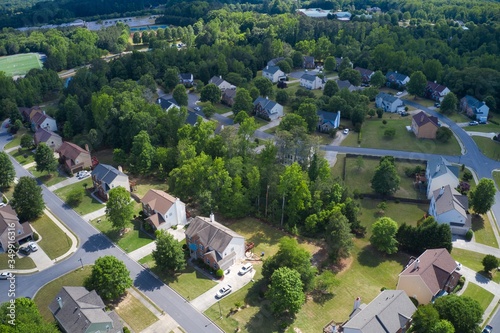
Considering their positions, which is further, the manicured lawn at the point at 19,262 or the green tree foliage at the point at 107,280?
the manicured lawn at the point at 19,262

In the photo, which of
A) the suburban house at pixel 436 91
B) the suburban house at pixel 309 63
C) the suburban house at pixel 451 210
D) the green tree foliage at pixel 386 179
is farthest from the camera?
Result: the suburban house at pixel 309 63

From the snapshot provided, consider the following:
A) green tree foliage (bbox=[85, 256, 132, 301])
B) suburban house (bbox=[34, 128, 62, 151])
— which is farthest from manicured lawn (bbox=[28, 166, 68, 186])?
green tree foliage (bbox=[85, 256, 132, 301])

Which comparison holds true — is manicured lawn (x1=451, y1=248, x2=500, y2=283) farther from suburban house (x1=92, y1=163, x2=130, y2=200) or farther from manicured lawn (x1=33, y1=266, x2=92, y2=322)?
suburban house (x1=92, y1=163, x2=130, y2=200)

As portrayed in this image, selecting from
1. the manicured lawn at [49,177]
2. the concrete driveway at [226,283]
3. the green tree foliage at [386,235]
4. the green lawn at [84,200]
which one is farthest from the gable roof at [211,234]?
the manicured lawn at [49,177]

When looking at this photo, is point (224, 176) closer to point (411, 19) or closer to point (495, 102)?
point (495, 102)

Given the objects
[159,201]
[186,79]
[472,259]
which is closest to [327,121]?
[472,259]

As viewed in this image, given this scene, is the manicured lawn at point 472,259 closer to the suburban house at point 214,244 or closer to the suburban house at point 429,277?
the suburban house at point 429,277

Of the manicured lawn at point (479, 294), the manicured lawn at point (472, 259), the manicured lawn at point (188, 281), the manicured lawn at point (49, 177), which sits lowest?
the manicured lawn at point (49, 177)
